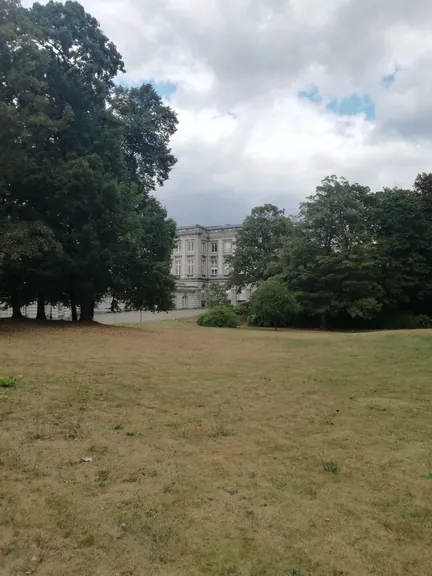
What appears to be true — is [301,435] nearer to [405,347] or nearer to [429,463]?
[429,463]

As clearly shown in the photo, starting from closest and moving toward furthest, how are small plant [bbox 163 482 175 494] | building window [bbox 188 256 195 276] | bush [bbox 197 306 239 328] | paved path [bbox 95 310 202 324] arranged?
1. small plant [bbox 163 482 175 494]
2. bush [bbox 197 306 239 328]
3. paved path [bbox 95 310 202 324]
4. building window [bbox 188 256 195 276]

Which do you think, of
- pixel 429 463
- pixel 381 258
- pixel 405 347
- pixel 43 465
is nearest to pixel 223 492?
pixel 43 465

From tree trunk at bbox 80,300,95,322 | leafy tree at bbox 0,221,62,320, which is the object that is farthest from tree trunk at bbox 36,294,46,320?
tree trunk at bbox 80,300,95,322

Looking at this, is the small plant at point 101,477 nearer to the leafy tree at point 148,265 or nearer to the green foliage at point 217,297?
the leafy tree at point 148,265

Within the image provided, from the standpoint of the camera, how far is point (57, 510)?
3754 mm

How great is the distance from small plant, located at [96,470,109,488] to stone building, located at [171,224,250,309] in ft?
268

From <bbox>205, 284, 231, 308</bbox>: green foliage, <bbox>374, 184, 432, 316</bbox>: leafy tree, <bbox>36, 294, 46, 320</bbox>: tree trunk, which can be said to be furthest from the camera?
<bbox>205, 284, 231, 308</bbox>: green foliage

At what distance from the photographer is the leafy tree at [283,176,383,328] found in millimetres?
36188

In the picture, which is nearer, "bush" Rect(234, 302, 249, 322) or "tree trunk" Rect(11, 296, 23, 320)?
"tree trunk" Rect(11, 296, 23, 320)

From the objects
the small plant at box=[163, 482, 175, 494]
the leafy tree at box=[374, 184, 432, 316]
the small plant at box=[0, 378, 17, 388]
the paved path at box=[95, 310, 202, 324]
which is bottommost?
the small plant at box=[163, 482, 175, 494]

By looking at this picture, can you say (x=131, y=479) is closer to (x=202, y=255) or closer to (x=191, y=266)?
(x=191, y=266)

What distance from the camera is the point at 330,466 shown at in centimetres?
496

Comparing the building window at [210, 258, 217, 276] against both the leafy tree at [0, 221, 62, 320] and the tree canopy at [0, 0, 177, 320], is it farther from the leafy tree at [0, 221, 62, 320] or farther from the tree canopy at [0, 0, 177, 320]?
the leafy tree at [0, 221, 62, 320]

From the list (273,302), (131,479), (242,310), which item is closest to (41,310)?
(273,302)
